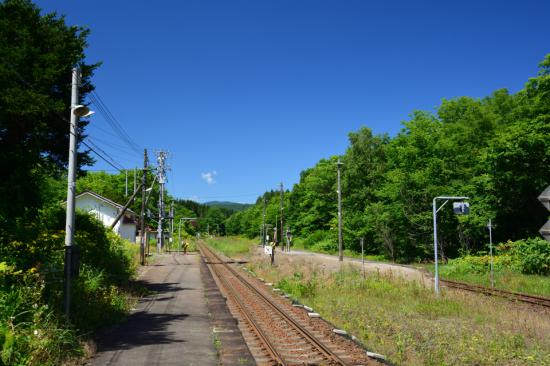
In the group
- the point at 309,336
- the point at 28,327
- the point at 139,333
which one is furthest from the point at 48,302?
A: the point at 309,336

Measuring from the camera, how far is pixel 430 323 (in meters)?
13.2

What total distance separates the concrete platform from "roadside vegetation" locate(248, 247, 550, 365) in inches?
158

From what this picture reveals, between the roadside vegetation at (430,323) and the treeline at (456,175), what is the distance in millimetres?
14024

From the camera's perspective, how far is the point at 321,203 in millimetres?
72562

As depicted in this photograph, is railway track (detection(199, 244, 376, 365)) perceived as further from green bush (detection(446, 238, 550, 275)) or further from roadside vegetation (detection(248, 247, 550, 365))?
green bush (detection(446, 238, 550, 275))

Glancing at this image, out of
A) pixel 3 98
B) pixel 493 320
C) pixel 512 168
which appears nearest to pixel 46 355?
pixel 3 98

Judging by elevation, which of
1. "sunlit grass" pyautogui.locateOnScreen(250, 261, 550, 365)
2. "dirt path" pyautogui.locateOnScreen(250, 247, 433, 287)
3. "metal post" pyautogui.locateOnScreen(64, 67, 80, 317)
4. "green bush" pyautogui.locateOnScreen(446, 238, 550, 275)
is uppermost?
"metal post" pyautogui.locateOnScreen(64, 67, 80, 317)

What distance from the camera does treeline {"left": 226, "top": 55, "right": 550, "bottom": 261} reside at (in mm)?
29891

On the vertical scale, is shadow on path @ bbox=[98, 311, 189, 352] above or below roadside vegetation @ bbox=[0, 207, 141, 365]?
below

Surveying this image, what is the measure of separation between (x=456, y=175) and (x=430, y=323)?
28.2 meters

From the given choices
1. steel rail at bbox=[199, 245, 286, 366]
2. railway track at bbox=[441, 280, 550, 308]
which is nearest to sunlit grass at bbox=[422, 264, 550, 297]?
railway track at bbox=[441, 280, 550, 308]

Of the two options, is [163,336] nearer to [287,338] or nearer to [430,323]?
[287,338]

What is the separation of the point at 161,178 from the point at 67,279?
48615 mm

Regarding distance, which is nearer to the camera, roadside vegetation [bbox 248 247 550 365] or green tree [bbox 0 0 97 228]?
roadside vegetation [bbox 248 247 550 365]
